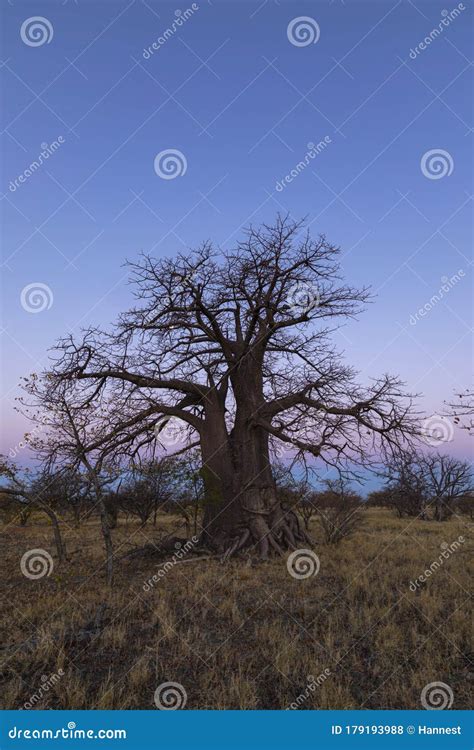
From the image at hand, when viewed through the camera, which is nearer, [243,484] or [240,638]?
[240,638]

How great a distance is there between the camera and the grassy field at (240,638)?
482cm

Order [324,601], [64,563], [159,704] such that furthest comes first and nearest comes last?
1. [64,563]
2. [324,601]
3. [159,704]

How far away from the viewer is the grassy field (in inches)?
Answer: 190

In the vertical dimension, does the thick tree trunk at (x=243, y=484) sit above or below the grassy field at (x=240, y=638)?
above

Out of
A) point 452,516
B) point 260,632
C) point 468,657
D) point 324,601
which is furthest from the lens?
point 452,516

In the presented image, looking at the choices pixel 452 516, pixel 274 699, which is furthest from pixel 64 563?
pixel 452 516

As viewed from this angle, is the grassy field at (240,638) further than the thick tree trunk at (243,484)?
No

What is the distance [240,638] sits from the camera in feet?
20.5

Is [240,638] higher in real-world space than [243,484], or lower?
lower

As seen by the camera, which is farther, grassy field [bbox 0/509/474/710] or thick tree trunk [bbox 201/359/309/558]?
thick tree trunk [bbox 201/359/309/558]

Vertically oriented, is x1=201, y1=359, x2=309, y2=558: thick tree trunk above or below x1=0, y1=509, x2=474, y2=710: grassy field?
above

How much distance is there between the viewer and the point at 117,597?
8.17 metres

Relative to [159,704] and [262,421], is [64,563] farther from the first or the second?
[159,704]

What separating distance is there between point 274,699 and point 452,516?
86.9 ft
